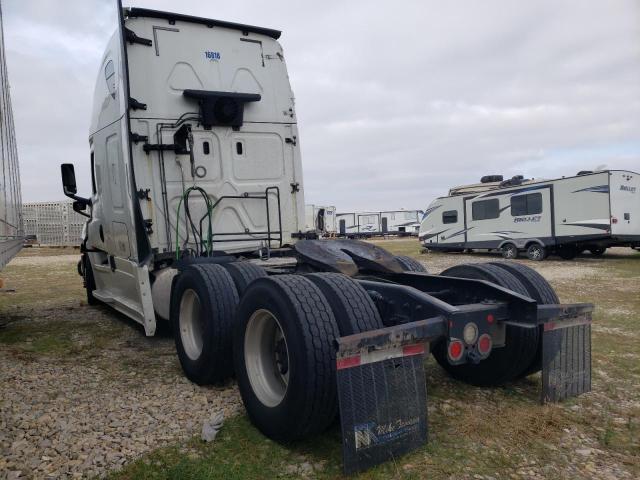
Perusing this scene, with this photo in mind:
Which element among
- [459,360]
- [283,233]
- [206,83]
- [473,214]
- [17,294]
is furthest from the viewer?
[473,214]

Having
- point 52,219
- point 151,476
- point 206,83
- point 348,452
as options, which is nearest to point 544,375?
point 348,452

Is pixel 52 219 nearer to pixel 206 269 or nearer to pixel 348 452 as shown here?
pixel 206 269

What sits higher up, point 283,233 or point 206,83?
point 206,83

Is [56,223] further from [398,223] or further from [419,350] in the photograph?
[419,350]

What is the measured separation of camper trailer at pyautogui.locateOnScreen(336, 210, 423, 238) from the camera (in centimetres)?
4350

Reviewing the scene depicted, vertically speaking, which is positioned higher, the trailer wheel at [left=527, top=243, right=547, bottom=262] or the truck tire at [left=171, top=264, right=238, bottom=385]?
the truck tire at [left=171, top=264, right=238, bottom=385]

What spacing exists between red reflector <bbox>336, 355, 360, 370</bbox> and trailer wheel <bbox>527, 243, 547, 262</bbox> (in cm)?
1583

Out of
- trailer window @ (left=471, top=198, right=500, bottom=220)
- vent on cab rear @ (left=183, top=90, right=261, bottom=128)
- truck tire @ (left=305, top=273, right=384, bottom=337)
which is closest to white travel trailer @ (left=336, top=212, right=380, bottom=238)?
trailer window @ (left=471, top=198, right=500, bottom=220)

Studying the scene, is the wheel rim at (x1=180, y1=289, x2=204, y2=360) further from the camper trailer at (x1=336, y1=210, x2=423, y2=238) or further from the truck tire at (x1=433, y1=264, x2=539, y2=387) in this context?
the camper trailer at (x1=336, y1=210, x2=423, y2=238)

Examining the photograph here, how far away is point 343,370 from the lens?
258 cm

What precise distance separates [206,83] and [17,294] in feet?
24.5

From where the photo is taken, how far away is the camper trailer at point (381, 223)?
43500mm

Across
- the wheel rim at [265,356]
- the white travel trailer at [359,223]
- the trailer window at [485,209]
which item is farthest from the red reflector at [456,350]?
the white travel trailer at [359,223]

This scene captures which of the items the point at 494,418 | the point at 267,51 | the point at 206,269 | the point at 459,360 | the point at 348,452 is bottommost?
the point at 494,418
